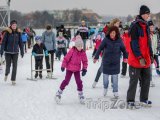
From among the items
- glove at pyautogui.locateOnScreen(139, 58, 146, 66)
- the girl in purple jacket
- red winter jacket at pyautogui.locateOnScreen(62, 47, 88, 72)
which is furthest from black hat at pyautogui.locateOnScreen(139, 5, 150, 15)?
red winter jacket at pyautogui.locateOnScreen(62, 47, 88, 72)

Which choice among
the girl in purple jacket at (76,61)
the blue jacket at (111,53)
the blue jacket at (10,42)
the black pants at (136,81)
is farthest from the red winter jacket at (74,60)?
the blue jacket at (10,42)

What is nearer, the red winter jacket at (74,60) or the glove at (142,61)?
the glove at (142,61)

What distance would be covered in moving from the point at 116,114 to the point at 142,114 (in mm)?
449

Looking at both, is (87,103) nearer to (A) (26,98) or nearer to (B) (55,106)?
(B) (55,106)

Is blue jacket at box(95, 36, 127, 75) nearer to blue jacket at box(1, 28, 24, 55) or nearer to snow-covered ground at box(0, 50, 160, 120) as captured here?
snow-covered ground at box(0, 50, 160, 120)

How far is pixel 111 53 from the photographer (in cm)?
879

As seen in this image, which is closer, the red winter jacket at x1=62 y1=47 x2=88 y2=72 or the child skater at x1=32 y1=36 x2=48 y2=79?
the red winter jacket at x1=62 y1=47 x2=88 y2=72

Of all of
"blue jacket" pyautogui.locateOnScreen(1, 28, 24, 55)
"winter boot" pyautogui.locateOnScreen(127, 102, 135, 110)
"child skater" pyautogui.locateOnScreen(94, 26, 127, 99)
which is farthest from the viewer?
"blue jacket" pyautogui.locateOnScreen(1, 28, 24, 55)

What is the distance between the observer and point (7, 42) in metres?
11.4

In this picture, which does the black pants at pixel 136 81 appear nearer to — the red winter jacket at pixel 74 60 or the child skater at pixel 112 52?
the child skater at pixel 112 52
